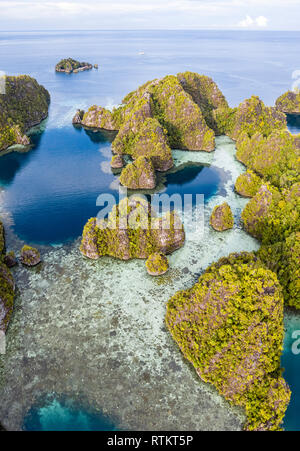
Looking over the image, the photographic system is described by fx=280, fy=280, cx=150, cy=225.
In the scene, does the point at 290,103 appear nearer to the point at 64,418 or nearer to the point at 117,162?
the point at 117,162

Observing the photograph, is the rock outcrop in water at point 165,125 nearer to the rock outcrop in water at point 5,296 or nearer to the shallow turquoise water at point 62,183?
the shallow turquoise water at point 62,183

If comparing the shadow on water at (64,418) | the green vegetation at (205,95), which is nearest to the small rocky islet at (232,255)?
the green vegetation at (205,95)

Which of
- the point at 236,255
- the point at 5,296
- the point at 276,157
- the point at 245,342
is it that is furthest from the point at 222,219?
the point at 5,296

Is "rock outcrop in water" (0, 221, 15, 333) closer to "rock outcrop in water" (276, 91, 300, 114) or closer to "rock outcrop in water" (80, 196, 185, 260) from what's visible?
"rock outcrop in water" (80, 196, 185, 260)

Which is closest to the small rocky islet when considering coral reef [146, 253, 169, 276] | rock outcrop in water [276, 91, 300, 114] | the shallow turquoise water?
coral reef [146, 253, 169, 276]

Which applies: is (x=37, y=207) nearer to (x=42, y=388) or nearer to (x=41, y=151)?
(x=41, y=151)
